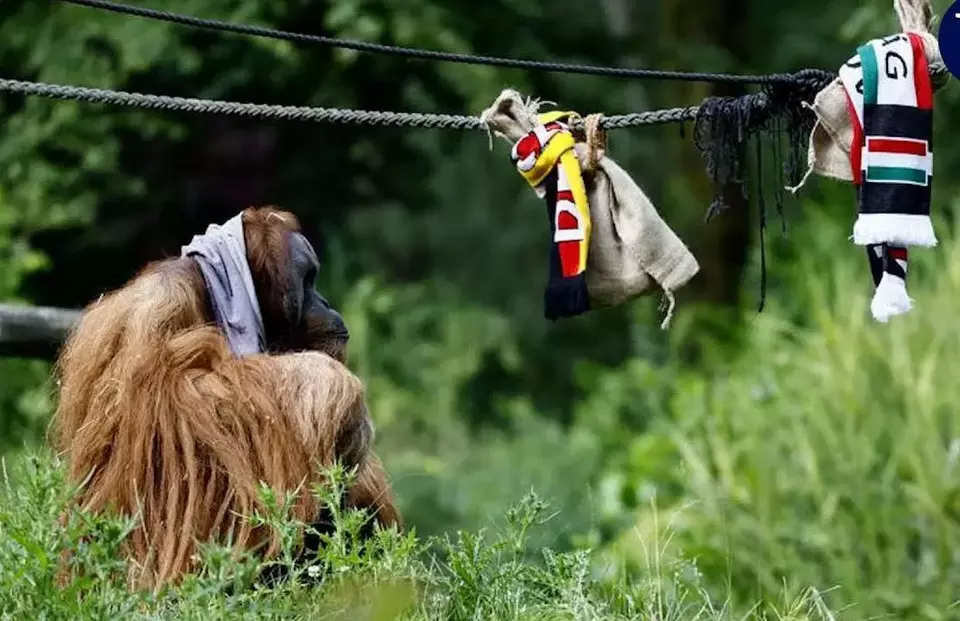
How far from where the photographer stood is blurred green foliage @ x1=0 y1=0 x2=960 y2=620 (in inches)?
301

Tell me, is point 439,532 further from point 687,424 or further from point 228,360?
point 228,360

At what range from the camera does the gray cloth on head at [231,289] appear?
4.11m

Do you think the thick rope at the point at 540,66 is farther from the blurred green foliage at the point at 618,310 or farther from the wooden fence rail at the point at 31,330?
the blurred green foliage at the point at 618,310

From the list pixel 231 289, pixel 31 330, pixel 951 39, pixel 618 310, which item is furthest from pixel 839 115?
pixel 618 310

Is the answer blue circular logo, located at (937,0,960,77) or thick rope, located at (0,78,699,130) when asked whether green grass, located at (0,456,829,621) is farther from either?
blue circular logo, located at (937,0,960,77)

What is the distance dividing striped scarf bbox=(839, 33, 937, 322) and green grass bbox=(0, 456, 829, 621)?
0.80 meters


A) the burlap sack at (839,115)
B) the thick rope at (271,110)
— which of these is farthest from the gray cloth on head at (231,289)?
the burlap sack at (839,115)

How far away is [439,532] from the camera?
32.2ft

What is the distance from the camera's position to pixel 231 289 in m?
4.14

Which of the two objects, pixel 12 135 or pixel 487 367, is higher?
pixel 12 135

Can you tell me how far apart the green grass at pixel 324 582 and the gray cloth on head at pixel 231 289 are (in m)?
0.52

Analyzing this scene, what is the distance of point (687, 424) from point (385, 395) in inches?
136

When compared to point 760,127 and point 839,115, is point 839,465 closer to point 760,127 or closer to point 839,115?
point 760,127

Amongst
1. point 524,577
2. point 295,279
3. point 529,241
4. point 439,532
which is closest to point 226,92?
point 439,532
